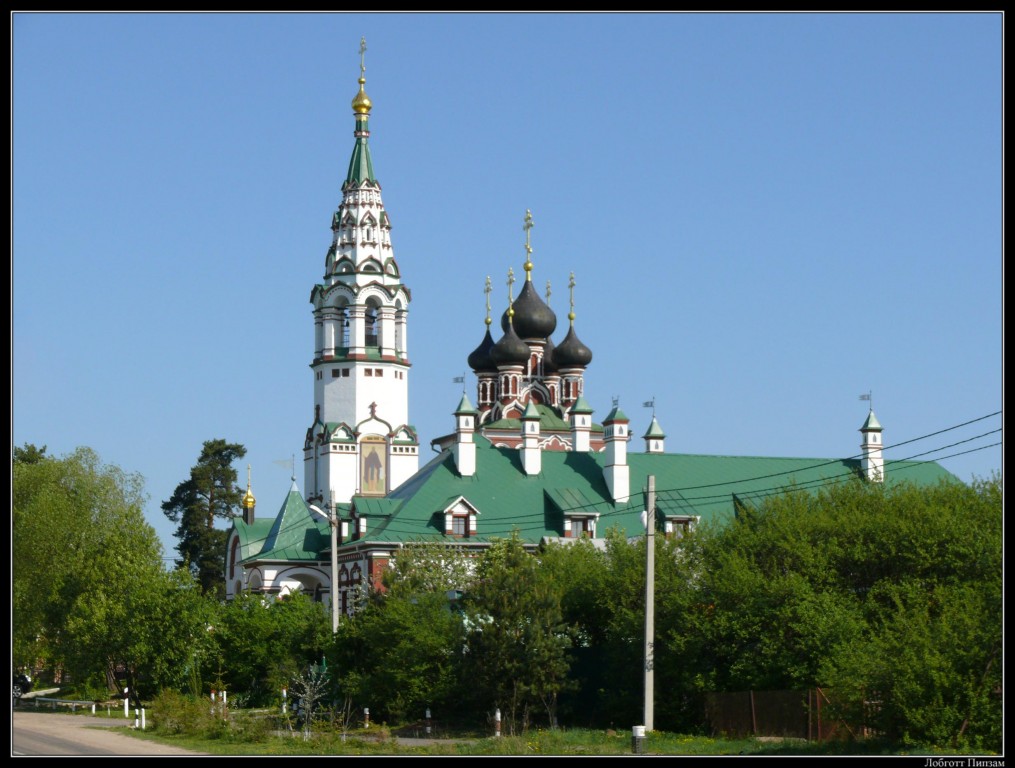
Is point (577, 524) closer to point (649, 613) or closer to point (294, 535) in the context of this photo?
point (294, 535)

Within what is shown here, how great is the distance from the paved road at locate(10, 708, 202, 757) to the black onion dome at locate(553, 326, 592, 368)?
192ft

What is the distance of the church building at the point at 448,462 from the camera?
237ft

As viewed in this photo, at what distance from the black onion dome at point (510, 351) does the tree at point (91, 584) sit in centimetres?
3427

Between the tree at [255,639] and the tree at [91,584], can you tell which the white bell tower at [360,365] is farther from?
the tree at [255,639]

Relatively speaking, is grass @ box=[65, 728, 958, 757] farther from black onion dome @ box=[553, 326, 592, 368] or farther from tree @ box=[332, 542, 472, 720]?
black onion dome @ box=[553, 326, 592, 368]

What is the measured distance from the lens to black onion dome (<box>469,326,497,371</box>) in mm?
102438

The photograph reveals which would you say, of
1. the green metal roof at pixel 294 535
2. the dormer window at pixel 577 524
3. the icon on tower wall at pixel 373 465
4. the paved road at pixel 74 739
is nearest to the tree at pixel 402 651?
the paved road at pixel 74 739

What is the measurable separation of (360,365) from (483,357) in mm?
12686

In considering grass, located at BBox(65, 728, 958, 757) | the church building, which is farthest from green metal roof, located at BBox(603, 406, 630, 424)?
grass, located at BBox(65, 728, 958, 757)

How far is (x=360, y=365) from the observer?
301ft

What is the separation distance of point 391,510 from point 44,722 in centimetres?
2916
